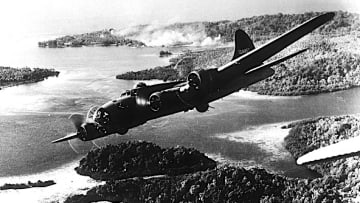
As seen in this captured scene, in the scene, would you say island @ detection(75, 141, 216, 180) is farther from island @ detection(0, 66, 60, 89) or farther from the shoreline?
island @ detection(0, 66, 60, 89)

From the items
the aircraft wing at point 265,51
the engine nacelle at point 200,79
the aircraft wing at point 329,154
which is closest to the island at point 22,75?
the engine nacelle at point 200,79

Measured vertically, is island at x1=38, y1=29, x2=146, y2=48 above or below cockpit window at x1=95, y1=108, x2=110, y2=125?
above

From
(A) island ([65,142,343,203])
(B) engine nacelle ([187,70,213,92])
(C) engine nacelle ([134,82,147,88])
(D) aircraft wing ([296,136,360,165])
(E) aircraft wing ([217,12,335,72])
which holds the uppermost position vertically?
(E) aircraft wing ([217,12,335,72])

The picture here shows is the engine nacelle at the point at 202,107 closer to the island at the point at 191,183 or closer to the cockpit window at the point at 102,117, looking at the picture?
the island at the point at 191,183

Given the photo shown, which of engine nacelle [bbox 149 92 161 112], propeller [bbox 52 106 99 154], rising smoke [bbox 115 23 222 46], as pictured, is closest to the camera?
engine nacelle [bbox 149 92 161 112]

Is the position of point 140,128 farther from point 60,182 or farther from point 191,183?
point 60,182

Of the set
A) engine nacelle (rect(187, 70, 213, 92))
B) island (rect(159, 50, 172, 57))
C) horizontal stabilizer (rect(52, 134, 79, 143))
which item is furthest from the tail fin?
horizontal stabilizer (rect(52, 134, 79, 143))

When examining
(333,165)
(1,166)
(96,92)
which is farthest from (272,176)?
(1,166)

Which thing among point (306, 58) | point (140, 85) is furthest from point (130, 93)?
point (306, 58)
